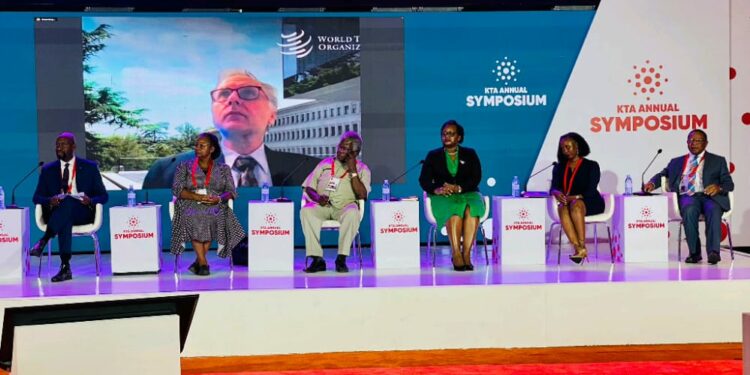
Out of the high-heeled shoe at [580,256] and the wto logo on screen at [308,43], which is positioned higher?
the wto logo on screen at [308,43]

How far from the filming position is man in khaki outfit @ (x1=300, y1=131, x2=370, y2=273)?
6.55m

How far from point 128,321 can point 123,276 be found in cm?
403

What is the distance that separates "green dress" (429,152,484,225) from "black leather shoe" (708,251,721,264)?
1.67 meters

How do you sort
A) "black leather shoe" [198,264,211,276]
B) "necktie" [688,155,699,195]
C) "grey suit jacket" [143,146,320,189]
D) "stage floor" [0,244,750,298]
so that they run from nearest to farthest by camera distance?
1. "stage floor" [0,244,750,298]
2. "black leather shoe" [198,264,211,276]
3. "necktie" [688,155,699,195]
4. "grey suit jacket" [143,146,320,189]

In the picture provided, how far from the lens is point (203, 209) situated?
253 inches

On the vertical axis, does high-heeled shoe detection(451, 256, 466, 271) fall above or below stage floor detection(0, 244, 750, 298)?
above

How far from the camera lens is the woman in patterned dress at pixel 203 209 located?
6.40 m

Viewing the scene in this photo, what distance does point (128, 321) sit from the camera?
2488 millimetres

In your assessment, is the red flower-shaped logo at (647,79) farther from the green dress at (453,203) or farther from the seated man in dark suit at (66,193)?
the seated man in dark suit at (66,193)

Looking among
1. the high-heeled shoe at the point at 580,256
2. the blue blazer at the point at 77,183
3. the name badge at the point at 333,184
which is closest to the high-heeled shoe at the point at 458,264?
the high-heeled shoe at the point at 580,256

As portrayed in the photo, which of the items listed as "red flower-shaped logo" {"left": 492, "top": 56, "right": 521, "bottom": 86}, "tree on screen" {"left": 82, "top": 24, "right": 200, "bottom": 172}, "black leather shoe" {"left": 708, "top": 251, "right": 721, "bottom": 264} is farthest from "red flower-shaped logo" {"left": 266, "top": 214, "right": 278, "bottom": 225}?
"black leather shoe" {"left": 708, "top": 251, "right": 721, "bottom": 264}

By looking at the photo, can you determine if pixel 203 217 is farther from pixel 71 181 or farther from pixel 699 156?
pixel 699 156

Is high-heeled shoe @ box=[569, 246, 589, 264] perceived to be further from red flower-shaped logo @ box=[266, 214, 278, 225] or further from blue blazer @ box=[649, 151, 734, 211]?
red flower-shaped logo @ box=[266, 214, 278, 225]

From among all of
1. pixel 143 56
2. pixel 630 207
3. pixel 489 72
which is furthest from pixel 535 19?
pixel 143 56
